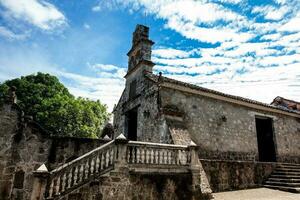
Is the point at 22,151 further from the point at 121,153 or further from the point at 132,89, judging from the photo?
the point at 132,89

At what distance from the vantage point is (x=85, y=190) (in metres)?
6.72

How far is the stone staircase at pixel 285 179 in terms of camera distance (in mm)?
10395

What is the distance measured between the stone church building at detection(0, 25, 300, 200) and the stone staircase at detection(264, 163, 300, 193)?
4cm

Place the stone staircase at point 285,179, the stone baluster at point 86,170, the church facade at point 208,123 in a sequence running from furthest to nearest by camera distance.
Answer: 1. the church facade at point 208,123
2. the stone staircase at point 285,179
3. the stone baluster at point 86,170

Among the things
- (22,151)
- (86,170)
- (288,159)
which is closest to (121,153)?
(86,170)

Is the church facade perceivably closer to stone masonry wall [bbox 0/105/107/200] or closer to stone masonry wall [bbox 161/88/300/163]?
stone masonry wall [bbox 161/88/300/163]

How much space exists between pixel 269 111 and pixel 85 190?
14632mm

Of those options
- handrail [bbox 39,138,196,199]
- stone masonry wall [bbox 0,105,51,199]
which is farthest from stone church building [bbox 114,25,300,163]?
stone masonry wall [bbox 0,105,51,199]

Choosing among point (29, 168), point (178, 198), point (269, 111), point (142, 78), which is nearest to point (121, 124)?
point (142, 78)

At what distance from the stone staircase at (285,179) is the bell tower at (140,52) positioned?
366 inches

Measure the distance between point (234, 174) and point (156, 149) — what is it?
494 centimetres

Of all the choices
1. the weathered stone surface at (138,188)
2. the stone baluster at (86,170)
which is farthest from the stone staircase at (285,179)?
the stone baluster at (86,170)

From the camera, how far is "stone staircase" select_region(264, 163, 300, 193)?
34.1 feet

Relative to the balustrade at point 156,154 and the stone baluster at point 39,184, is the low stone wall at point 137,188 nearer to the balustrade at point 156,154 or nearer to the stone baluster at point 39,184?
the balustrade at point 156,154
